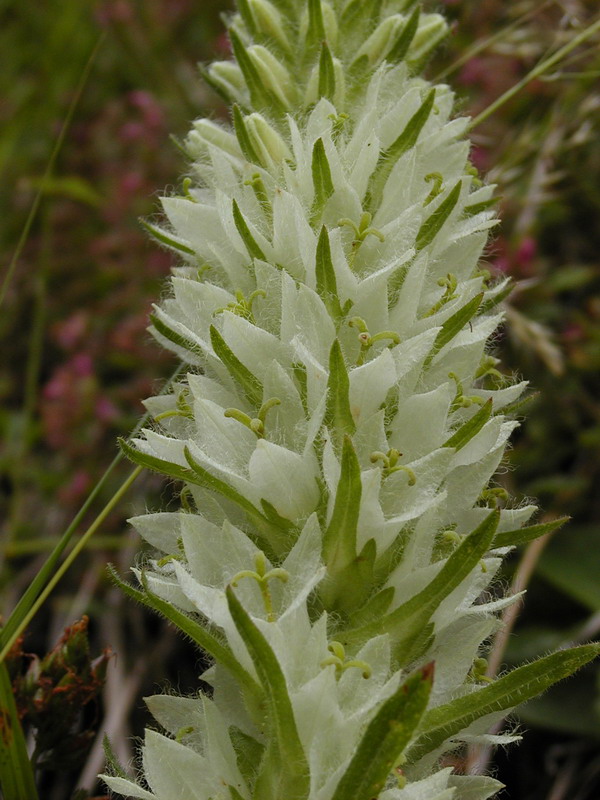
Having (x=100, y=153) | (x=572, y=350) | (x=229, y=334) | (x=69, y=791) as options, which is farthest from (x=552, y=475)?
(x=100, y=153)

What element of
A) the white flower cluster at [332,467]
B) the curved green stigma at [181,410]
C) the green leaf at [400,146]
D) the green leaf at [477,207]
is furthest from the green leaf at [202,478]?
the green leaf at [477,207]

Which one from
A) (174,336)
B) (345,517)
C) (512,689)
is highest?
(174,336)

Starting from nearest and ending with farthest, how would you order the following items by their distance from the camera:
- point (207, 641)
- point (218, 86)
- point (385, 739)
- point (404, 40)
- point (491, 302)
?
1. point (385, 739)
2. point (207, 641)
3. point (491, 302)
4. point (404, 40)
5. point (218, 86)

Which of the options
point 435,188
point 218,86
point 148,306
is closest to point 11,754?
point 435,188

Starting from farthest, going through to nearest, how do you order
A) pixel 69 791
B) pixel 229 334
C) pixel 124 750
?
pixel 69 791 → pixel 124 750 → pixel 229 334

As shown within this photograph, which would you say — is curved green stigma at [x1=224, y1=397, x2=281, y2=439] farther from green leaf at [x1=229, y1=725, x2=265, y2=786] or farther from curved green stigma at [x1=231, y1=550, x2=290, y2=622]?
green leaf at [x1=229, y1=725, x2=265, y2=786]

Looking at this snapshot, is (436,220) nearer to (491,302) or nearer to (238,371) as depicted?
(491,302)

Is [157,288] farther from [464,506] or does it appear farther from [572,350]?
[464,506]

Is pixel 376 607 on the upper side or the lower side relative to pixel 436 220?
lower
